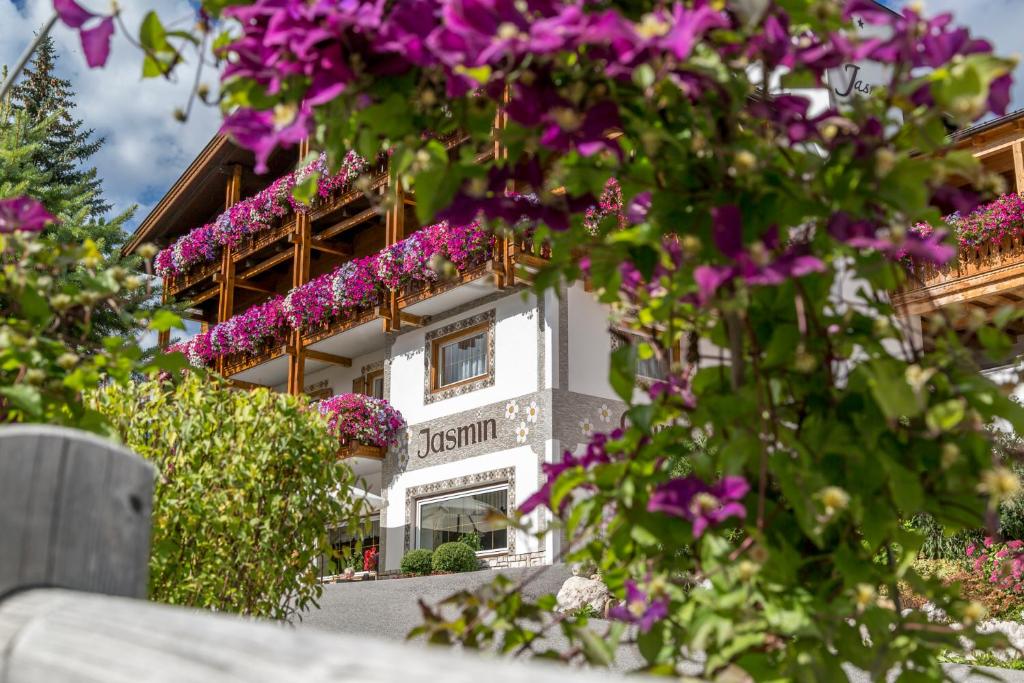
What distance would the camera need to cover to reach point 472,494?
A: 19.5 meters

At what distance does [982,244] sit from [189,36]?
63.3ft

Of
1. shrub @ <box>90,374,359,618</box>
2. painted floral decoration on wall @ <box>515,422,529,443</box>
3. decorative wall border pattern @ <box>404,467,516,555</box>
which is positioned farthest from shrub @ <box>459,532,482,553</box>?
shrub @ <box>90,374,359,618</box>

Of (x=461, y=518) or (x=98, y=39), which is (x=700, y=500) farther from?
(x=461, y=518)

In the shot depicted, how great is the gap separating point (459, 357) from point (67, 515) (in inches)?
751

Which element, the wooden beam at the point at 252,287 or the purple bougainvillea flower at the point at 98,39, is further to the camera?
the wooden beam at the point at 252,287

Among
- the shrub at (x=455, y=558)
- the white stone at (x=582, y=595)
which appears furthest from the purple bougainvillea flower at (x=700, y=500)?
the shrub at (x=455, y=558)

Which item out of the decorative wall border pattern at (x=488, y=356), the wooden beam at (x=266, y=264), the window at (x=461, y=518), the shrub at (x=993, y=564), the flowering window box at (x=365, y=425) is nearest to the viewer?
the shrub at (x=993, y=564)

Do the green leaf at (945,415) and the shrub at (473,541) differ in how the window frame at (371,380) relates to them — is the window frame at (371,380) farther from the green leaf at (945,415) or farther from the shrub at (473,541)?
the green leaf at (945,415)

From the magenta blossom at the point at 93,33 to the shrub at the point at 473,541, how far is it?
16.8 meters

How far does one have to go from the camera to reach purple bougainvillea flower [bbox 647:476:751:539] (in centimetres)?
184

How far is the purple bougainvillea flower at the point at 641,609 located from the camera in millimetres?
1971

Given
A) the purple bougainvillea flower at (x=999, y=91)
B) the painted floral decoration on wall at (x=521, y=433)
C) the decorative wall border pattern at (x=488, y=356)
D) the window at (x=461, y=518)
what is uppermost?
the decorative wall border pattern at (x=488, y=356)

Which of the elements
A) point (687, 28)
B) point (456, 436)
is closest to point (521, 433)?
point (456, 436)

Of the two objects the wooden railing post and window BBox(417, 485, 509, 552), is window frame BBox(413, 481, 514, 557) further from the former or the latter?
the wooden railing post
